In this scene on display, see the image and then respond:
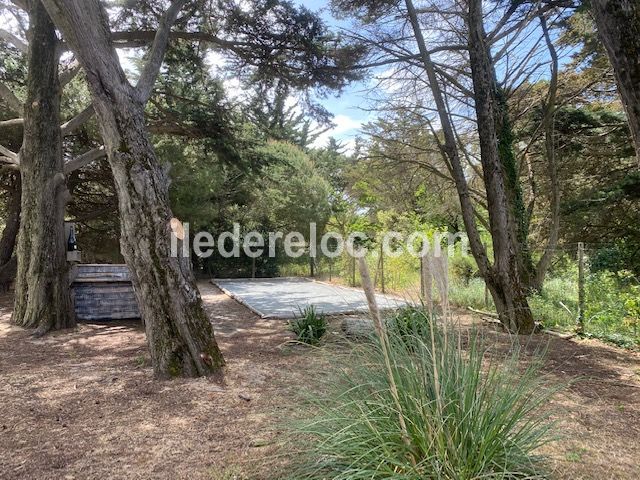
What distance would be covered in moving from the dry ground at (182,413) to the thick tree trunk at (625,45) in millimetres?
1700

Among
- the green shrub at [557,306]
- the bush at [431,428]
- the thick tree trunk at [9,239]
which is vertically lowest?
the green shrub at [557,306]

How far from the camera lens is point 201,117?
894 centimetres

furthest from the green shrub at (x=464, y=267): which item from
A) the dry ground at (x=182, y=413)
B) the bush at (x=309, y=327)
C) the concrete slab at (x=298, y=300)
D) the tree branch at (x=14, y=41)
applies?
the tree branch at (x=14, y=41)

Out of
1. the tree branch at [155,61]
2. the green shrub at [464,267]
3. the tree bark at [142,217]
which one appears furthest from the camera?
the green shrub at [464,267]

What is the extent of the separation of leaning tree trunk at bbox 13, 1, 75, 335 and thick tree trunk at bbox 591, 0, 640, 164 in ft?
23.6

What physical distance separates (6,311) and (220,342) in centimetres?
535

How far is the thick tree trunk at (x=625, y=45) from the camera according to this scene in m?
2.42

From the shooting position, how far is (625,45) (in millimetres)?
2453

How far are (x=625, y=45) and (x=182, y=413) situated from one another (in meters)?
3.70

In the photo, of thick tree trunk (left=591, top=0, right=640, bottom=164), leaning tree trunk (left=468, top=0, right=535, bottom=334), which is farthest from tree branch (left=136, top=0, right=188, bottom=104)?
leaning tree trunk (left=468, top=0, right=535, bottom=334)

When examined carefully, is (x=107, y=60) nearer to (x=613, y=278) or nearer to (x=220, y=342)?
(x=220, y=342)

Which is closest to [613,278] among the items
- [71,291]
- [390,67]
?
[390,67]

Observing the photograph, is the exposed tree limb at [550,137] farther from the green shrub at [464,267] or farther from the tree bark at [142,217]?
Answer: the tree bark at [142,217]

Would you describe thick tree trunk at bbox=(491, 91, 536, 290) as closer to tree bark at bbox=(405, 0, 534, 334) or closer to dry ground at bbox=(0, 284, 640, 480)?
tree bark at bbox=(405, 0, 534, 334)
